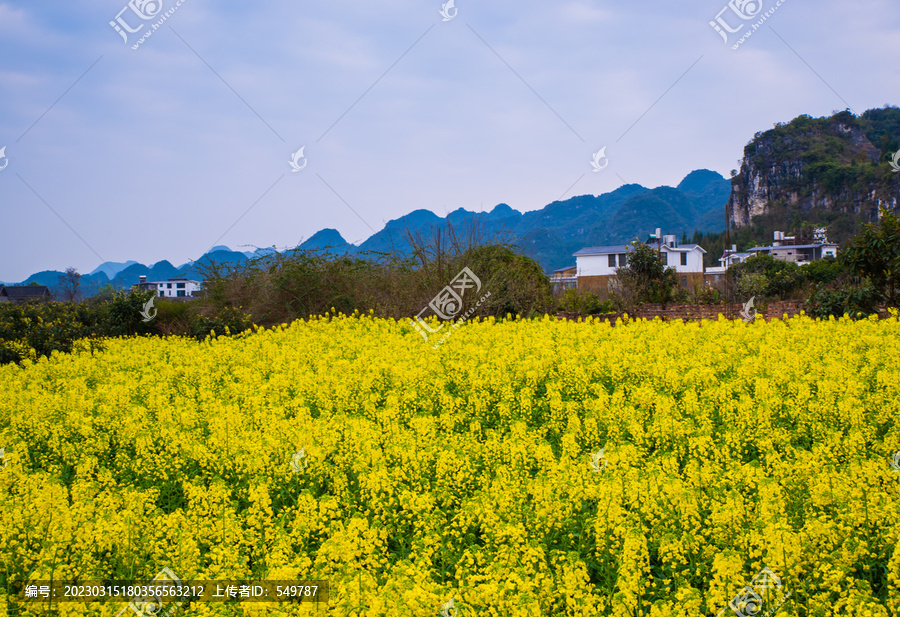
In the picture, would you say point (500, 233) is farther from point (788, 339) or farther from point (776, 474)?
point (776, 474)

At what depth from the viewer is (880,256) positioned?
15.0 metres

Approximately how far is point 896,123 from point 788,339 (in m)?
135

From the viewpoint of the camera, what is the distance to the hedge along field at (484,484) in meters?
3.36

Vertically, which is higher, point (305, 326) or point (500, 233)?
point (500, 233)

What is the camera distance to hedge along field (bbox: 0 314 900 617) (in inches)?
132

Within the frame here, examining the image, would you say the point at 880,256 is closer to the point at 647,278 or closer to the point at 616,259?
the point at 647,278

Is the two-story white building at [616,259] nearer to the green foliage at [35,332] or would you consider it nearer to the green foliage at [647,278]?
the green foliage at [647,278]

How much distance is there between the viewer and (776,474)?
14.3ft

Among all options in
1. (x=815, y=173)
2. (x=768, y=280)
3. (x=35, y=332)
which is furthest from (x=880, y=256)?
(x=815, y=173)

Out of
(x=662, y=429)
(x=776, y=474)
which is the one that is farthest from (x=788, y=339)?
(x=776, y=474)

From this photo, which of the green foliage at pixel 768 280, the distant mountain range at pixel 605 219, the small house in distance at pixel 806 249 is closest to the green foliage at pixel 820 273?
the green foliage at pixel 768 280

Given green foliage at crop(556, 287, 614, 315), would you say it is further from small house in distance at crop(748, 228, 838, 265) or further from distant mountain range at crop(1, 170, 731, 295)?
small house in distance at crop(748, 228, 838, 265)

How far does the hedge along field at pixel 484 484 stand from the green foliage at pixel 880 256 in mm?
7837

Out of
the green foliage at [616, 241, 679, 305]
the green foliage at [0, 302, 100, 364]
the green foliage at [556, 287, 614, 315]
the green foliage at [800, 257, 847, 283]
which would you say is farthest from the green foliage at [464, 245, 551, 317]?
the green foliage at [800, 257, 847, 283]
